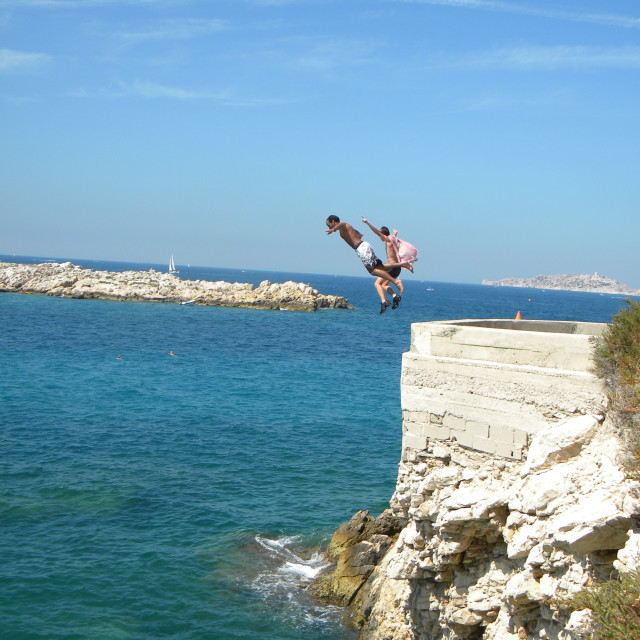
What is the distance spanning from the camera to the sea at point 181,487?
43.9 ft

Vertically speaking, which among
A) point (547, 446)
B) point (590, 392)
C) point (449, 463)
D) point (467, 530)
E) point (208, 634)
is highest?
point (590, 392)

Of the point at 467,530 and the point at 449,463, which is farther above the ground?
the point at 449,463

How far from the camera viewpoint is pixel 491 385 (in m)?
9.37

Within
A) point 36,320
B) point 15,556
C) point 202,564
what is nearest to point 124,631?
point 202,564

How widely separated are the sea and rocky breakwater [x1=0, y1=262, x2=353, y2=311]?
45.0 meters

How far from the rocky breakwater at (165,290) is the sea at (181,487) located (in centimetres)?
Answer: 4496

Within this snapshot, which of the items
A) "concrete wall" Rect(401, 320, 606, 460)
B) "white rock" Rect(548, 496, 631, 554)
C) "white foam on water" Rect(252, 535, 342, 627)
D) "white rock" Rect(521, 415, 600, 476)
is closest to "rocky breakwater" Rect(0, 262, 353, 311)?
"white foam on water" Rect(252, 535, 342, 627)

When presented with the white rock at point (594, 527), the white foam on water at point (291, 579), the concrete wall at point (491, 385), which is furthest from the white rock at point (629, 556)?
the white foam on water at point (291, 579)

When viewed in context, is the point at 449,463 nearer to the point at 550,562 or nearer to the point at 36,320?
the point at 550,562

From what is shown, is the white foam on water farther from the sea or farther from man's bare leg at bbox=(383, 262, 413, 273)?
man's bare leg at bbox=(383, 262, 413, 273)

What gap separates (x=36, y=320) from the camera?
200ft

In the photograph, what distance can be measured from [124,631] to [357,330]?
5430 centimetres

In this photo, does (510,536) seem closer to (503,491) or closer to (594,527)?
(503,491)

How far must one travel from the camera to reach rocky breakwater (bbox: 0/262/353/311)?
87.6 metres
